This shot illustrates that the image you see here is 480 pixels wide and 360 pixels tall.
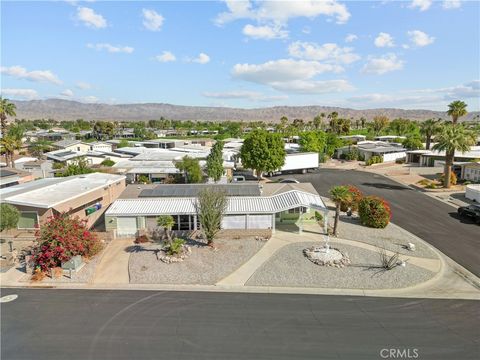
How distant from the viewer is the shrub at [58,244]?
72.9ft

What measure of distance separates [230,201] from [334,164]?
1996 inches

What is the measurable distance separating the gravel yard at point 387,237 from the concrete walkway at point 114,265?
58.9 feet

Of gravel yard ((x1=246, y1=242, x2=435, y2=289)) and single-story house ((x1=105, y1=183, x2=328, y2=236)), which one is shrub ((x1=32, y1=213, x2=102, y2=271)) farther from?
gravel yard ((x1=246, y1=242, x2=435, y2=289))

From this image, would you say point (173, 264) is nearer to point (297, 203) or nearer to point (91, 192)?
point (297, 203)

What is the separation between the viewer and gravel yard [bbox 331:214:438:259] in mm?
25403

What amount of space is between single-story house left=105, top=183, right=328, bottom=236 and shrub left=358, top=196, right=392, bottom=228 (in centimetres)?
452

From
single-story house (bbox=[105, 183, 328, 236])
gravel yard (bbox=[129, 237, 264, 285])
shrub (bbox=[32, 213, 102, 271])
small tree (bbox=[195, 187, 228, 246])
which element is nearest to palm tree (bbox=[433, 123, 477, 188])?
single-story house (bbox=[105, 183, 328, 236])

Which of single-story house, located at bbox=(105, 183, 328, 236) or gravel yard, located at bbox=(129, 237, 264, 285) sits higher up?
single-story house, located at bbox=(105, 183, 328, 236)

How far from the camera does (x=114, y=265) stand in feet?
77.2

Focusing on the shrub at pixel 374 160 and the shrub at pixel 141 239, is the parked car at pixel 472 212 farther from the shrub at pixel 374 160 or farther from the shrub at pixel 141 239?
the shrub at pixel 374 160

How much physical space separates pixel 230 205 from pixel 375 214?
539 inches

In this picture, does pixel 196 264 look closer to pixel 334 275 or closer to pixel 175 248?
pixel 175 248

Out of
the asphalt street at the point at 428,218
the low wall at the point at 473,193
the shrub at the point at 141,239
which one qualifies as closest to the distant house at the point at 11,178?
the shrub at the point at 141,239

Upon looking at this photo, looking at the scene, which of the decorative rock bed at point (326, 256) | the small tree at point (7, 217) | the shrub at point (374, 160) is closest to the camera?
the decorative rock bed at point (326, 256)
